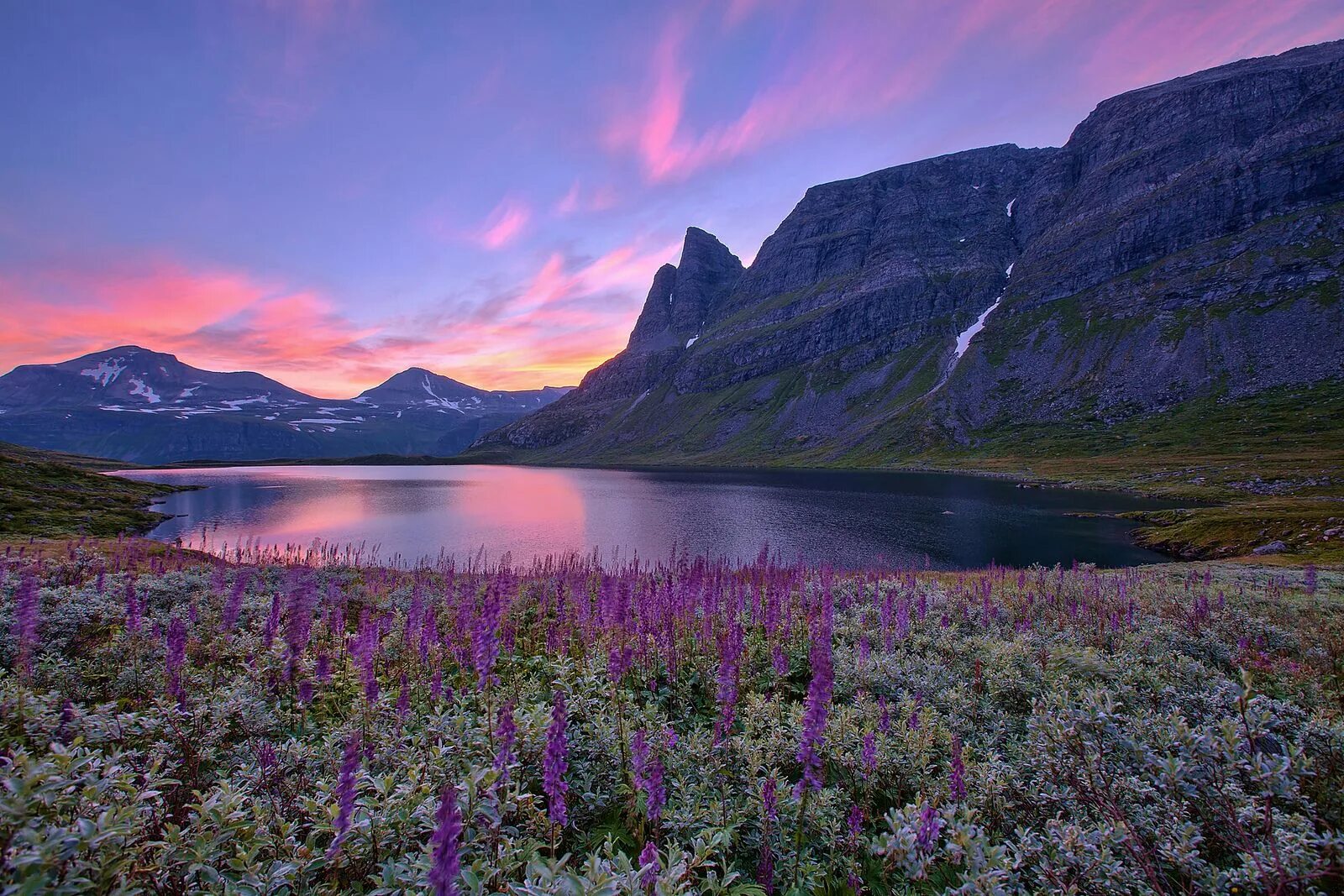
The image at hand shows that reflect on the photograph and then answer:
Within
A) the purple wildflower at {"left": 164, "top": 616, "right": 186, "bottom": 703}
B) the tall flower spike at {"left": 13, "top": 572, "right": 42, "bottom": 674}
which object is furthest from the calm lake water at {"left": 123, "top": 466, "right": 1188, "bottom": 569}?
the tall flower spike at {"left": 13, "top": 572, "right": 42, "bottom": 674}

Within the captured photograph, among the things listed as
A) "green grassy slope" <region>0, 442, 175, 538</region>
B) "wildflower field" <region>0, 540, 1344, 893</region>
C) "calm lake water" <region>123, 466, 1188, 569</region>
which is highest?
"wildflower field" <region>0, 540, 1344, 893</region>

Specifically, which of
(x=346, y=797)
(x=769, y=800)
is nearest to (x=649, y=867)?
(x=769, y=800)

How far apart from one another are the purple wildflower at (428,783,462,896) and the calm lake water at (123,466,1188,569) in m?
24.1

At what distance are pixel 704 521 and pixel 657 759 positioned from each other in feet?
197

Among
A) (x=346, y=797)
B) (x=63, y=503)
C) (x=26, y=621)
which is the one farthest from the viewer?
(x=63, y=503)

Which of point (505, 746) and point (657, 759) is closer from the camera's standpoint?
point (657, 759)

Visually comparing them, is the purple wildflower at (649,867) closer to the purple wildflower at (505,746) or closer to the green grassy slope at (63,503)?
the purple wildflower at (505,746)

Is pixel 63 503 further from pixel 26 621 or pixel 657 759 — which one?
pixel 657 759

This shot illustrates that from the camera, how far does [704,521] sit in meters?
63.9

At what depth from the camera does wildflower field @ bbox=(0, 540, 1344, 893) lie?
3.71m

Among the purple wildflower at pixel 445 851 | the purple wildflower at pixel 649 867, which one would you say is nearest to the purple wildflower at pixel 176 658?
the purple wildflower at pixel 445 851

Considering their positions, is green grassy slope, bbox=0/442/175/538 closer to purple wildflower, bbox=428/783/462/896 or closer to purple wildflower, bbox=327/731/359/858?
purple wildflower, bbox=327/731/359/858

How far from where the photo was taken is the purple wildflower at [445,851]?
9.34ft

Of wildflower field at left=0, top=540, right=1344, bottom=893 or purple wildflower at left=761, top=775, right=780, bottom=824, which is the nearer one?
wildflower field at left=0, top=540, right=1344, bottom=893
